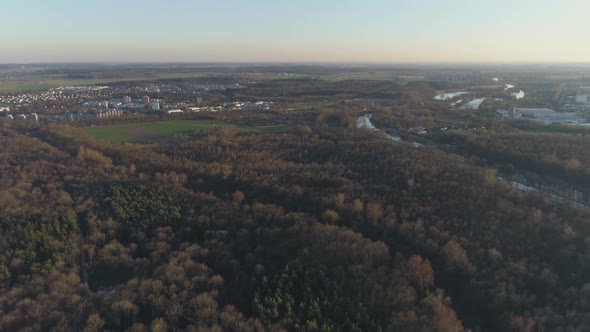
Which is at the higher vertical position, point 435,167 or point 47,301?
point 435,167

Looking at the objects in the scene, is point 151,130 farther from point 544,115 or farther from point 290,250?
point 544,115

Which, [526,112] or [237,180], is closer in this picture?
[237,180]

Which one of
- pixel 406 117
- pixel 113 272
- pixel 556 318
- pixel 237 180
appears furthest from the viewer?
pixel 406 117

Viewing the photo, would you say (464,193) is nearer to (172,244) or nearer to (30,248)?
(172,244)

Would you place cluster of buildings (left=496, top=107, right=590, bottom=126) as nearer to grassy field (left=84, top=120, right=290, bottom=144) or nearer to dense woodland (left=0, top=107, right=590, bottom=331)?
dense woodland (left=0, top=107, right=590, bottom=331)

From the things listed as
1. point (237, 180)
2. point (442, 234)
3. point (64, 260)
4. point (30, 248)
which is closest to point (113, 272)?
point (64, 260)

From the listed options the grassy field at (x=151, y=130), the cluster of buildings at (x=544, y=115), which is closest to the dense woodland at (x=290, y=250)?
the grassy field at (x=151, y=130)

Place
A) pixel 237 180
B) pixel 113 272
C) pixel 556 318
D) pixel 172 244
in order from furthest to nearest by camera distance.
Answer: pixel 237 180, pixel 172 244, pixel 113 272, pixel 556 318

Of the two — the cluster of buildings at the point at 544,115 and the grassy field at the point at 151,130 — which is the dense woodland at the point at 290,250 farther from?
the cluster of buildings at the point at 544,115
